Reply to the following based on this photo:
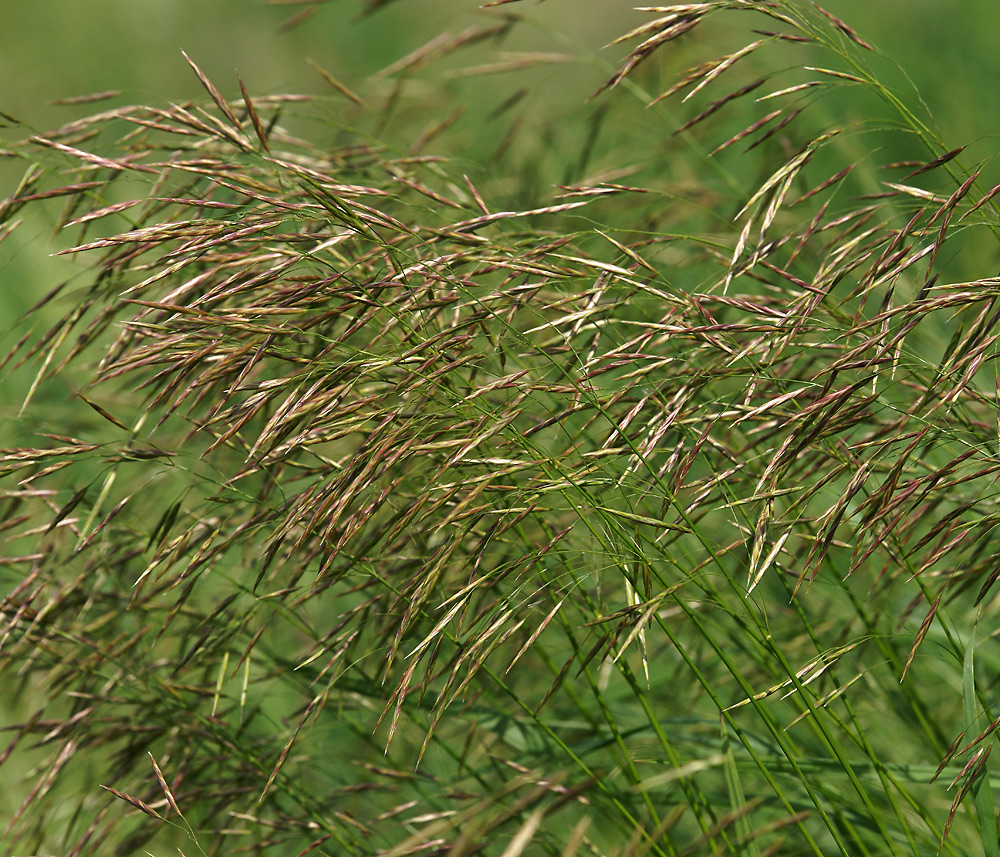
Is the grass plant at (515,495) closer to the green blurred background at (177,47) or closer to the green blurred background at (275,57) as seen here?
the green blurred background at (275,57)

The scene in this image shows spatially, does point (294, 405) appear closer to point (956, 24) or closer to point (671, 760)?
point (671, 760)

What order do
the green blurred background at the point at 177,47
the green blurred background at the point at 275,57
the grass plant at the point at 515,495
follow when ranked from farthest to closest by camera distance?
the green blurred background at the point at 177,47 → the green blurred background at the point at 275,57 → the grass plant at the point at 515,495

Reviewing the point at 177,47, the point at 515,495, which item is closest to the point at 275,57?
the point at 177,47

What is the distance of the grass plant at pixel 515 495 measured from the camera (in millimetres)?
1213

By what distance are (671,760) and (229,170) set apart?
1076 millimetres

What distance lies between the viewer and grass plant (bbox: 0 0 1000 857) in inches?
47.8

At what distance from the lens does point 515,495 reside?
1.24 meters

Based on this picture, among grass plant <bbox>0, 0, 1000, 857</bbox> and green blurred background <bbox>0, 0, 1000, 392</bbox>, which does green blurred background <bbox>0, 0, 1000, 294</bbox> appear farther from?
grass plant <bbox>0, 0, 1000, 857</bbox>

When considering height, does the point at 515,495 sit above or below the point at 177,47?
below

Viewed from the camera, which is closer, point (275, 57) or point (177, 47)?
point (177, 47)

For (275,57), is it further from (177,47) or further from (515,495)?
(515,495)

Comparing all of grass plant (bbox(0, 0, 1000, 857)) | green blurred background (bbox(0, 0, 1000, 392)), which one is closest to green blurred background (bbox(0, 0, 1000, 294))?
green blurred background (bbox(0, 0, 1000, 392))

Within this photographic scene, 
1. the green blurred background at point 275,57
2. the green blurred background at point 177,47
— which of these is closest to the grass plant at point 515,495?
the green blurred background at point 275,57

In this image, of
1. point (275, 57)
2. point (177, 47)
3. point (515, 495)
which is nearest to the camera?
point (515, 495)
